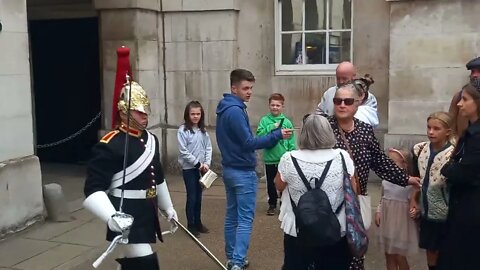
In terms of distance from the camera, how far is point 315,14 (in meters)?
9.66

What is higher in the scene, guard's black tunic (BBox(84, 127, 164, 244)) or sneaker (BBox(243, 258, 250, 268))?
guard's black tunic (BBox(84, 127, 164, 244))

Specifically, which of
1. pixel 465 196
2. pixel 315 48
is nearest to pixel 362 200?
pixel 465 196

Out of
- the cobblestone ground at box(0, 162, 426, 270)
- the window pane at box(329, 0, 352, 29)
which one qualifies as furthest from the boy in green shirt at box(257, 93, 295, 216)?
the window pane at box(329, 0, 352, 29)

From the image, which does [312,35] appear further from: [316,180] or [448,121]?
[316,180]

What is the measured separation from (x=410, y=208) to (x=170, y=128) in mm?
6074

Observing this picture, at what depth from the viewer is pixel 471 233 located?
3703 mm

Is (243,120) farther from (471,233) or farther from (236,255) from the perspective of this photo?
(471,233)

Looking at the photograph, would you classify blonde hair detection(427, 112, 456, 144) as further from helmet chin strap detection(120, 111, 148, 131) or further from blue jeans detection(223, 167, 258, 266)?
helmet chin strap detection(120, 111, 148, 131)

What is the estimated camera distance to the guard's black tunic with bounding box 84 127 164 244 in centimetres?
408

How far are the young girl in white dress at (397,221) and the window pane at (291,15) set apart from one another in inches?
207

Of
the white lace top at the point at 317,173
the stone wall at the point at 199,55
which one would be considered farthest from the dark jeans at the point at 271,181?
the white lace top at the point at 317,173

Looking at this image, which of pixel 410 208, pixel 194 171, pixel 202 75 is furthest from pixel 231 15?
pixel 410 208

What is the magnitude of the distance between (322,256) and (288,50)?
20.7 feet

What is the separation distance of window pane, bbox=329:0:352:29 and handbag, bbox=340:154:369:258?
6.04 m
